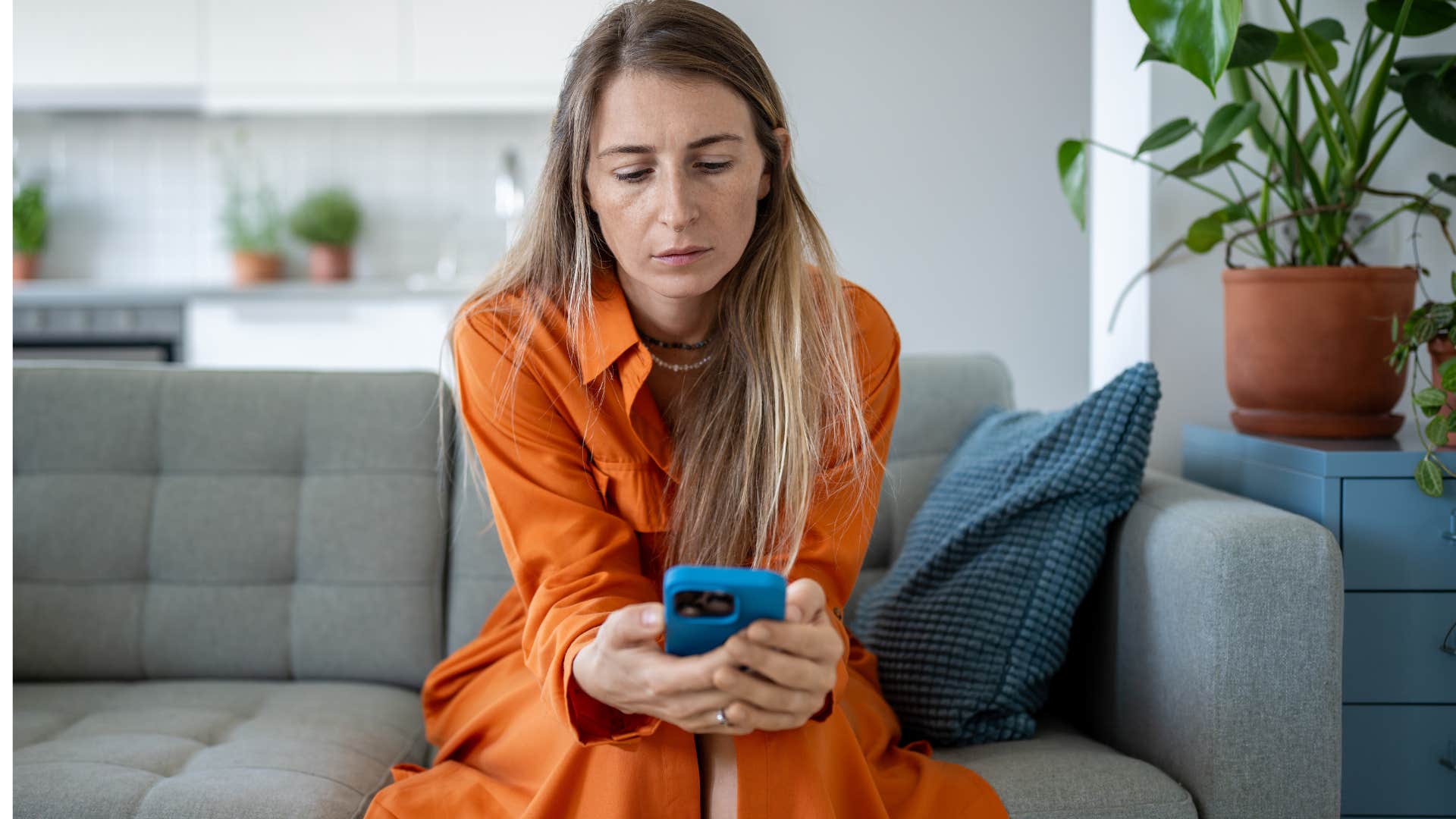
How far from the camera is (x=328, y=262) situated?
13.5ft

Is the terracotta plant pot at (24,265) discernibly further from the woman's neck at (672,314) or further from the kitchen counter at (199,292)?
the woman's neck at (672,314)

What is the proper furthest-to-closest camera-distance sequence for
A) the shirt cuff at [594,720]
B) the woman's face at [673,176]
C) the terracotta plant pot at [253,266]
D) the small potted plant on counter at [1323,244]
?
the terracotta plant pot at [253,266], the small potted plant on counter at [1323,244], the woman's face at [673,176], the shirt cuff at [594,720]

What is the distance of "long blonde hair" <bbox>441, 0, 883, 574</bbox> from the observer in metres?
1.15

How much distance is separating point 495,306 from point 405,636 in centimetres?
59

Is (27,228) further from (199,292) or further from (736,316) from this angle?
(736,316)

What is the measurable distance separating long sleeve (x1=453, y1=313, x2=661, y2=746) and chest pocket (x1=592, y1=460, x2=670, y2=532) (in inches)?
0.6

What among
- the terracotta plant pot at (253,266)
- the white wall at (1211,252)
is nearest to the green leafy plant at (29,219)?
the terracotta plant pot at (253,266)

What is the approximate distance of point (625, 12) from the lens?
1182 mm

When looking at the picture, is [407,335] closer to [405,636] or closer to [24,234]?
[24,234]

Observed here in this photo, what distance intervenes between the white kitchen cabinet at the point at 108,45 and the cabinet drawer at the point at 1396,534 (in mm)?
3947

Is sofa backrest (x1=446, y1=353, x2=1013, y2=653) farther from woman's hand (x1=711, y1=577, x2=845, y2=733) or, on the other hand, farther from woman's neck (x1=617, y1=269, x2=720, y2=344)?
woman's hand (x1=711, y1=577, x2=845, y2=733)

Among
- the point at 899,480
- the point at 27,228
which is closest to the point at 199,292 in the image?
the point at 27,228

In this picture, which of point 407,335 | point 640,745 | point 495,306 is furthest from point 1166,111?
point 407,335

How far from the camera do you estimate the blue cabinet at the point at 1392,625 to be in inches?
51.9
